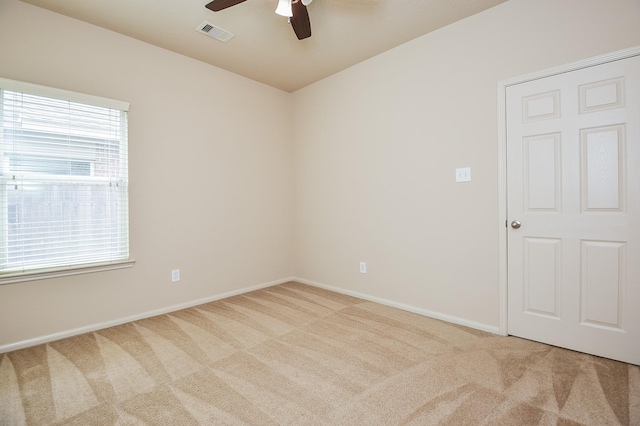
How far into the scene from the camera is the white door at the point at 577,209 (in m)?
2.00

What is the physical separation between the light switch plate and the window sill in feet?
10.6

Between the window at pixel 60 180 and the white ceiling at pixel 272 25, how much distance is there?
0.74m

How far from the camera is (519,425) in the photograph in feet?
4.87

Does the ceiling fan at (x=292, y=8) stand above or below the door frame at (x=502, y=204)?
above

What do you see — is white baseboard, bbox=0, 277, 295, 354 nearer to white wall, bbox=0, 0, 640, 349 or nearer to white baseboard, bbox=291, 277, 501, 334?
white wall, bbox=0, 0, 640, 349

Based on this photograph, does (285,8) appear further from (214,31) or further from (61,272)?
(61,272)

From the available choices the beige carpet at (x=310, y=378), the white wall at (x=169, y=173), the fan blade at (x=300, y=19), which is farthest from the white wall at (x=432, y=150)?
the fan blade at (x=300, y=19)

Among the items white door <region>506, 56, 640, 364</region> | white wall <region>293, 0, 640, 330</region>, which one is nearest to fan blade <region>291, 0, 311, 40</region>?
white wall <region>293, 0, 640, 330</region>

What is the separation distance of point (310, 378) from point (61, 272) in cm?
231

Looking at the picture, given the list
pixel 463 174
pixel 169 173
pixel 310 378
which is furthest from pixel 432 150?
pixel 169 173

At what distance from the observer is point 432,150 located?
2896 mm

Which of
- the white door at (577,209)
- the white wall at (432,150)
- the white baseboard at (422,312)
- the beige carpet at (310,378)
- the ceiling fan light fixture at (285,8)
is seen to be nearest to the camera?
the beige carpet at (310,378)

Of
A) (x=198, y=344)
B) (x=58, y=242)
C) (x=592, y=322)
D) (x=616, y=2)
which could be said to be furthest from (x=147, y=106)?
(x=592, y=322)

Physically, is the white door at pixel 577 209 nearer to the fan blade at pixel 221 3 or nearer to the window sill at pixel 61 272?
the fan blade at pixel 221 3
